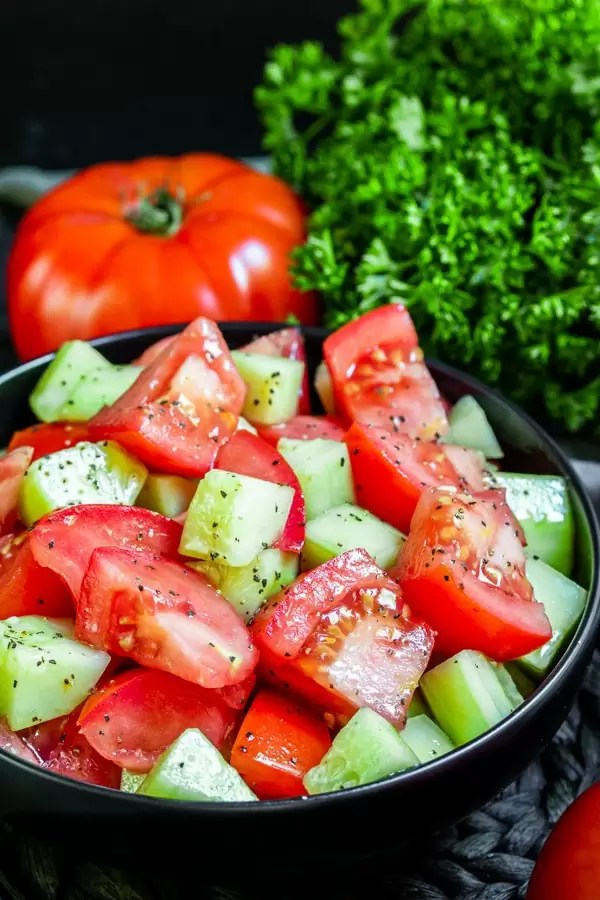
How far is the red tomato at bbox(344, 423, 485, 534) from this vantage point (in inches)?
63.5

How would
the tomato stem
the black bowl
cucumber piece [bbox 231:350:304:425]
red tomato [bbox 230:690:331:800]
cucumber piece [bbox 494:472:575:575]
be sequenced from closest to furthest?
the black bowl, red tomato [bbox 230:690:331:800], cucumber piece [bbox 494:472:575:575], cucumber piece [bbox 231:350:304:425], the tomato stem

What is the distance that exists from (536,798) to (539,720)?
1.37ft

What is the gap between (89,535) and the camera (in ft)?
4.68

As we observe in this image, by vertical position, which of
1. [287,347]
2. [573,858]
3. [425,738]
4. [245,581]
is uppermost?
[287,347]

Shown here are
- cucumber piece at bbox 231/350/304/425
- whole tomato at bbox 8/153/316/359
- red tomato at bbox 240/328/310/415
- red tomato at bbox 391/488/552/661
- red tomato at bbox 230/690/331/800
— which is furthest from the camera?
whole tomato at bbox 8/153/316/359

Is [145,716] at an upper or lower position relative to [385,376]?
lower

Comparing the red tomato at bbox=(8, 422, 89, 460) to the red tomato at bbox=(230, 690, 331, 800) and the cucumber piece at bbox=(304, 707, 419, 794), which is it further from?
the cucumber piece at bbox=(304, 707, 419, 794)

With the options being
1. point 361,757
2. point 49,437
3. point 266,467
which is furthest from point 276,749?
point 49,437

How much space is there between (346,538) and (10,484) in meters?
0.52

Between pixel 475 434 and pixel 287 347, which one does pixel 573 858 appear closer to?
pixel 475 434

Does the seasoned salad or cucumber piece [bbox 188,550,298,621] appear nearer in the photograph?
the seasoned salad

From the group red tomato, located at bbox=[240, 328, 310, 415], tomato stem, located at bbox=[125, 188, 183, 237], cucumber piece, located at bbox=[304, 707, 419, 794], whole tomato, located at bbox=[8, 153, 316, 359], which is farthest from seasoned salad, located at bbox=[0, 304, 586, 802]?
tomato stem, located at bbox=[125, 188, 183, 237]

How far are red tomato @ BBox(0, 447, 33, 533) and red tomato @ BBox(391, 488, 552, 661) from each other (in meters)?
0.59

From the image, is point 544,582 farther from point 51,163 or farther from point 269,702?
point 51,163
